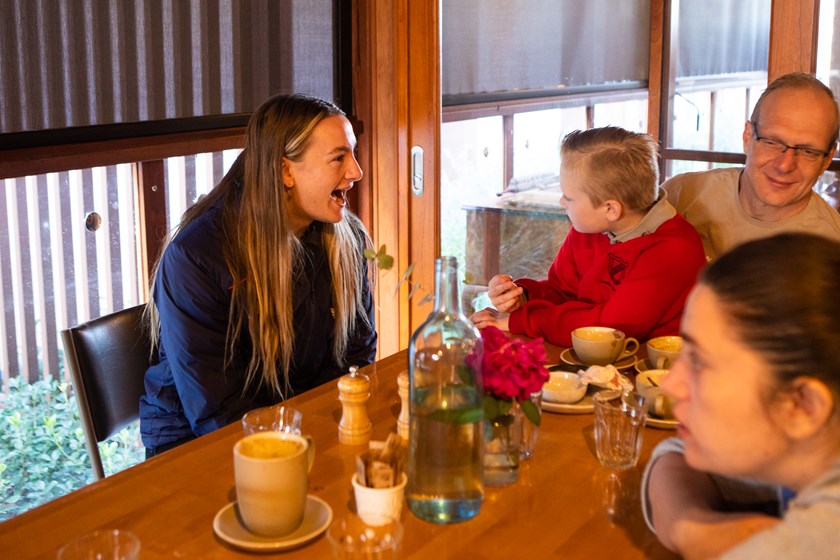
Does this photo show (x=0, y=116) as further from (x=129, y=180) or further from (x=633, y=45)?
(x=633, y=45)

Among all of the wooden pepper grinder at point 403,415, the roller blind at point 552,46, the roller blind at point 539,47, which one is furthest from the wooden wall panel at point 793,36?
the wooden pepper grinder at point 403,415

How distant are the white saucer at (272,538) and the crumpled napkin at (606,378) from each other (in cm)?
61

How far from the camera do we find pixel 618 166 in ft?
7.09

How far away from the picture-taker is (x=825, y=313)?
90 centimetres

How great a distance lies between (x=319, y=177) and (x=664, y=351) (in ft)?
2.92

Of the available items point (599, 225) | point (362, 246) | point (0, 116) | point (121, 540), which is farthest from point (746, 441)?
point (0, 116)

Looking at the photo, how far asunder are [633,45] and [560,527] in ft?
8.03

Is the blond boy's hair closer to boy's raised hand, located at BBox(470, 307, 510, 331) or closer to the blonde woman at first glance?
boy's raised hand, located at BBox(470, 307, 510, 331)

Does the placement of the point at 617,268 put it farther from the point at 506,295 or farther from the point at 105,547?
the point at 105,547

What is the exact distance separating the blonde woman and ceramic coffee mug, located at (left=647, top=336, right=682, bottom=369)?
0.73 meters

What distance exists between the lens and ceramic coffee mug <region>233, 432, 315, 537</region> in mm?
1151

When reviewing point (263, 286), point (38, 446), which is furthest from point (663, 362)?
point (38, 446)

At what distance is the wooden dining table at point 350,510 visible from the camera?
1164mm

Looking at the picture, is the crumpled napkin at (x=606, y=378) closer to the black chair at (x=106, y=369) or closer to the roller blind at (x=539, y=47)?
the black chair at (x=106, y=369)
